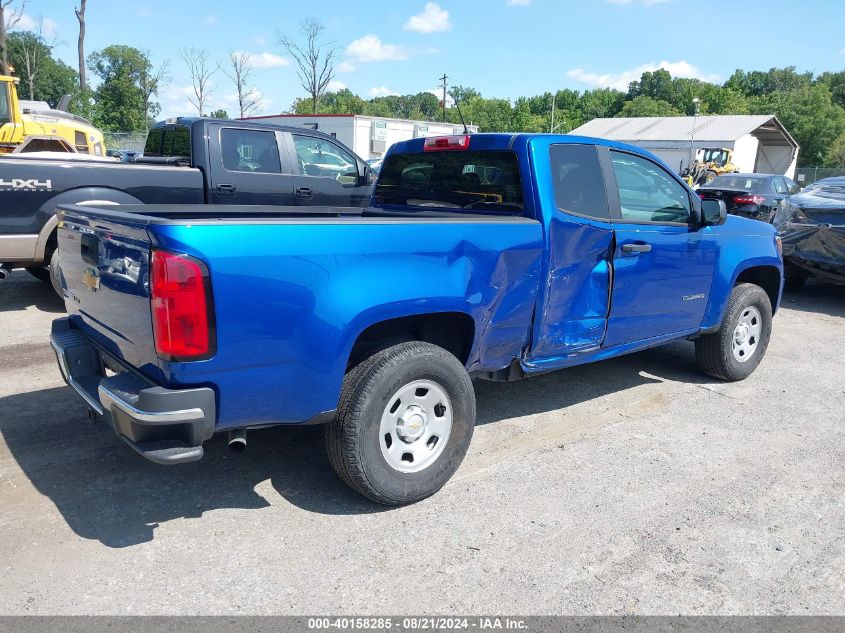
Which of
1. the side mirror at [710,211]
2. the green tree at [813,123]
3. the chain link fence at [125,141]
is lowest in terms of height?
the side mirror at [710,211]

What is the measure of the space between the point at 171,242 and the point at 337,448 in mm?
1255

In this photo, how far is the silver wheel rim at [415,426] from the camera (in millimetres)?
3410

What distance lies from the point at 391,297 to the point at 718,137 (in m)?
48.9

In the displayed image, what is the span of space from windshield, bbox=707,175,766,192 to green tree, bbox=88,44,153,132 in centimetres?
6259

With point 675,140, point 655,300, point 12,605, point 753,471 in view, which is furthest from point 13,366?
point 675,140

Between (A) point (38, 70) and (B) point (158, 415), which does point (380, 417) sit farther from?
(A) point (38, 70)

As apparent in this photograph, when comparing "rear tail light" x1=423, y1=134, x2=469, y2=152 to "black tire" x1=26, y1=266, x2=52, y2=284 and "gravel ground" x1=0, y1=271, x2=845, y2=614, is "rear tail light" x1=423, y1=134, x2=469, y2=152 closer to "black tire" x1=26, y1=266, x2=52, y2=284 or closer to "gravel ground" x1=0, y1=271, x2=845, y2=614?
"gravel ground" x1=0, y1=271, x2=845, y2=614

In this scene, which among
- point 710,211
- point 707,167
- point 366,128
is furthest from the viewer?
point 366,128

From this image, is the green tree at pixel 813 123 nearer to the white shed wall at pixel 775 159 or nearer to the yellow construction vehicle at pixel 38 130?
the white shed wall at pixel 775 159

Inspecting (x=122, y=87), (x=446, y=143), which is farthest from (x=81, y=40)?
(x=446, y=143)

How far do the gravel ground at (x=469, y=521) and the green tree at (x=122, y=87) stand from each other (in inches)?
2734

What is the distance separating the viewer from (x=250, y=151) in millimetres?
7832

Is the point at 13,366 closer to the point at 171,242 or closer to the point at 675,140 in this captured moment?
the point at 171,242

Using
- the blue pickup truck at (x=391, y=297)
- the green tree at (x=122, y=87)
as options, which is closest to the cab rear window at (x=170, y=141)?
the blue pickup truck at (x=391, y=297)
